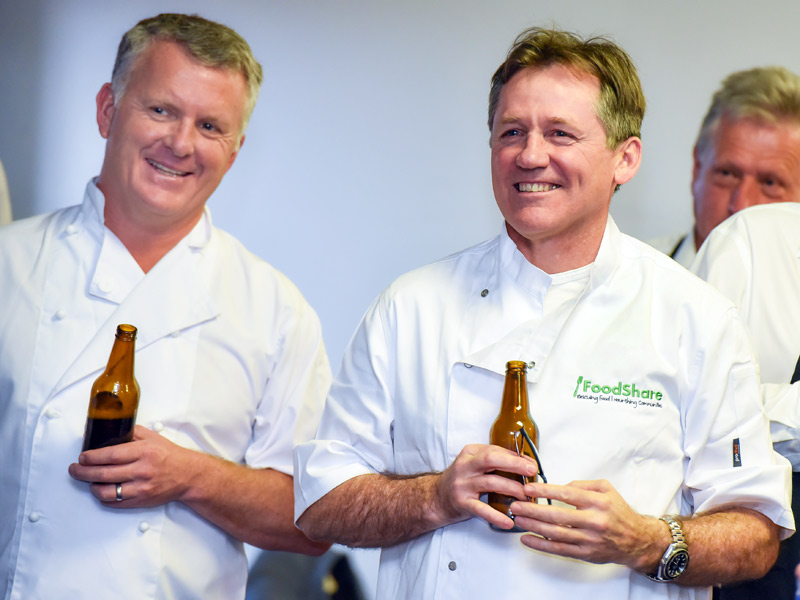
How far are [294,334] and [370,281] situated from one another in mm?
839

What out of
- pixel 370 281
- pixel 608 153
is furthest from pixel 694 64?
pixel 608 153

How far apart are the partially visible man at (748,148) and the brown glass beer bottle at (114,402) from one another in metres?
1.52

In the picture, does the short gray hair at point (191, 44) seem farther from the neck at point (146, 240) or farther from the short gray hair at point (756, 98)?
the short gray hair at point (756, 98)

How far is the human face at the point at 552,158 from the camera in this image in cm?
165

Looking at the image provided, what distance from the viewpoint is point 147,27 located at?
6.58ft

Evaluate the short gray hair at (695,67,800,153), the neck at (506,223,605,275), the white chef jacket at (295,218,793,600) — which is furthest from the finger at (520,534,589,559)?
the short gray hair at (695,67,800,153)

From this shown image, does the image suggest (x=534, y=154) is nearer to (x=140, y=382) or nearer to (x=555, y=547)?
(x=555, y=547)

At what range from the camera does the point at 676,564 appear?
1.50 meters

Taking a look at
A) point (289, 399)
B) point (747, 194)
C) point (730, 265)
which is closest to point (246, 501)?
point (289, 399)

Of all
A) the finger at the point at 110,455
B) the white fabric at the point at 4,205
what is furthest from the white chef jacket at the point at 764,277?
the white fabric at the point at 4,205

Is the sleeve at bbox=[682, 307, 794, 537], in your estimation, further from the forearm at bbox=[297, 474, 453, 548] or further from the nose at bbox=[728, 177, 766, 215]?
the nose at bbox=[728, 177, 766, 215]

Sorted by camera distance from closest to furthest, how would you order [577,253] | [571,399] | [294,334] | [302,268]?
[571,399] → [577,253] → [294,334] → [302,268]

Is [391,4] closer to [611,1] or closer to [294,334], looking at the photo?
[611,1]

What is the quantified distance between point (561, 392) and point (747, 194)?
3.76 ft
